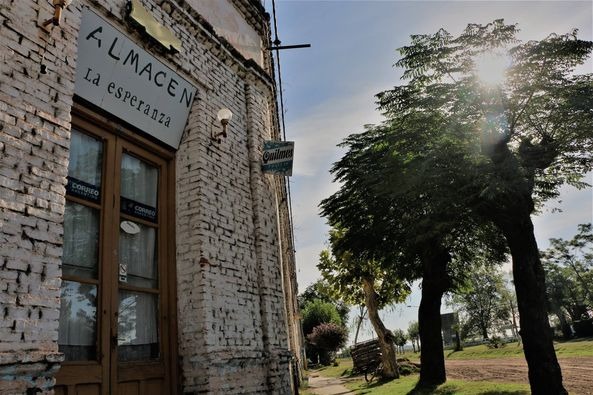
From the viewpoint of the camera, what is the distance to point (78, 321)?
4.05 m

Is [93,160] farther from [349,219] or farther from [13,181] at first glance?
[349,219]

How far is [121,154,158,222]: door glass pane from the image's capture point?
4.97 meters

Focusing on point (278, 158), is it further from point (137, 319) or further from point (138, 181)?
point (137, 319)

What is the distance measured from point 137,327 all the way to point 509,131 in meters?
8.22

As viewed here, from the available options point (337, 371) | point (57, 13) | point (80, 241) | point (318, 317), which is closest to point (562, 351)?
point (337, 371)

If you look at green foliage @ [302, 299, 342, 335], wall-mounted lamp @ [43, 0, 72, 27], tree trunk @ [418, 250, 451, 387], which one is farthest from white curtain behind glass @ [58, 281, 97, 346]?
green foliage @ [302, 299, 342, 335]

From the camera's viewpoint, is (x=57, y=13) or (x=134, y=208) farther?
(x=134, y=208)

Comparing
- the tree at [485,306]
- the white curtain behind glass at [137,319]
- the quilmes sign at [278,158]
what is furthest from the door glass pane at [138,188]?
the tree at [485,306]

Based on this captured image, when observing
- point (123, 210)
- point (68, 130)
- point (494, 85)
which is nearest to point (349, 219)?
point (494, 85)

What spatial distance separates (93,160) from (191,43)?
234 cm

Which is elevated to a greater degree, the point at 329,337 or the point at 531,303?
the point at 531,303

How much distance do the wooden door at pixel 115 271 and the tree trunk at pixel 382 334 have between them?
1398 cm

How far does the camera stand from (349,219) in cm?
1529

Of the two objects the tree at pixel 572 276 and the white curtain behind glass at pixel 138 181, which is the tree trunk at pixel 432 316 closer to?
the white curtain behind glass at pixel 138 181
